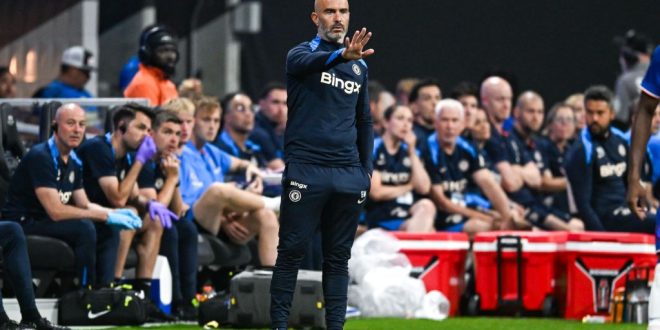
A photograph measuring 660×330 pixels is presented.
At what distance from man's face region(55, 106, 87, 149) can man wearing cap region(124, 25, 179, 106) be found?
2175 mm

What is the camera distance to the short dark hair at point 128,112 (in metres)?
10.5

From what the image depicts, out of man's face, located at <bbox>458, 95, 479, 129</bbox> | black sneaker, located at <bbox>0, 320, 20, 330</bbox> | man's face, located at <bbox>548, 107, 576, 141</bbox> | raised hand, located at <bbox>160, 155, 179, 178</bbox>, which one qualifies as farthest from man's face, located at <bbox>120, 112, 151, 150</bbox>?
man's face, located at <bbox>548, 107, 576, 141</bbox>

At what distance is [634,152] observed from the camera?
725cm

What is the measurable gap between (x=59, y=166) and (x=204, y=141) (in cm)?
200

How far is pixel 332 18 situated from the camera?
797 centimetres

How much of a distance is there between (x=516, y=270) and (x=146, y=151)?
2.87 meters

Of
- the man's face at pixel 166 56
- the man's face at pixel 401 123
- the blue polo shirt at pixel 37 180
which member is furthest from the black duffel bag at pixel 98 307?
the man's face at pixel 401 123

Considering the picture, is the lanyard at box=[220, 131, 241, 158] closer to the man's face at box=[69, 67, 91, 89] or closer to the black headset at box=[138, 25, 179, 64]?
the black headset at box=[138, 25, 179, 64]

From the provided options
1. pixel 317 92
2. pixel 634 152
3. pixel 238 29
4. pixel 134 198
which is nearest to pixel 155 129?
pixel 134 198

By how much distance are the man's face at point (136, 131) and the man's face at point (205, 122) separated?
3.88ft

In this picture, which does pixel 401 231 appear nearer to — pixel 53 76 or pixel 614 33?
pixel 53 76

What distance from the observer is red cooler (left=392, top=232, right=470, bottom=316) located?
1163cm

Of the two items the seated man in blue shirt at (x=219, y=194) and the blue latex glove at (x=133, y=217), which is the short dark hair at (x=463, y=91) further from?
the blue latex glove at (x=133, y=217)

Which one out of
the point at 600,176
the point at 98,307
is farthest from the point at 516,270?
the point at 98,307
